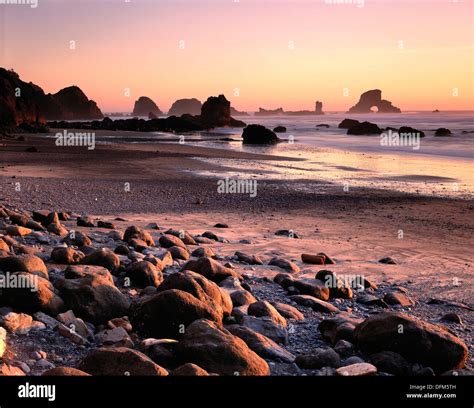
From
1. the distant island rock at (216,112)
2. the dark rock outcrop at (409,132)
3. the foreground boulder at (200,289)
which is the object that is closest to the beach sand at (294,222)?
the foreground boulder at (200,289)

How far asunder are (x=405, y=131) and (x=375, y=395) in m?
57.6

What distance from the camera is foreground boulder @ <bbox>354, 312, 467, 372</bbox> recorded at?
16.4ft

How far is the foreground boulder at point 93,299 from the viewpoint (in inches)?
204

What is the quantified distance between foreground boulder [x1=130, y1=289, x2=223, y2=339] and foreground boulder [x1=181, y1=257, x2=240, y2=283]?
1.89 metres

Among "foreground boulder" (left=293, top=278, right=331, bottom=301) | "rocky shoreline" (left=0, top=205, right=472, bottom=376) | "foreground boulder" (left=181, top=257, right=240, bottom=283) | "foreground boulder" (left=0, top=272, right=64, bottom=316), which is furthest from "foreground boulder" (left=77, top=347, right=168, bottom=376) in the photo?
"foreground boulder" (left=293, top=278, right=331, bottom=301)

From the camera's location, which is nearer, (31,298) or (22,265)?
(31,298)

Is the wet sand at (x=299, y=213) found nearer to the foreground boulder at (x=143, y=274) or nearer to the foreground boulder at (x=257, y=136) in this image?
the foreground boulder at (x=143, y=274)

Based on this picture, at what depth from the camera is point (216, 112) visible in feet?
339

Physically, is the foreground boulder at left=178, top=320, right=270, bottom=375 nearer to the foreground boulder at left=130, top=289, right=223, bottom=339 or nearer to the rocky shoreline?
the rocky shoreline

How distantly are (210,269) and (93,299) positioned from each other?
2064mm

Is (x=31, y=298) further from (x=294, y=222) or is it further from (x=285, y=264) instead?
(x=294, y=222)

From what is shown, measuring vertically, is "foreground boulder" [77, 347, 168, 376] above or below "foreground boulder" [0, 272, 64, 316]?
below

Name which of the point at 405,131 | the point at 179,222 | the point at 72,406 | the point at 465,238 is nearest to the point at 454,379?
the point at 72,406

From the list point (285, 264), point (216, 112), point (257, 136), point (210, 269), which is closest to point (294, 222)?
point (285, 264)
